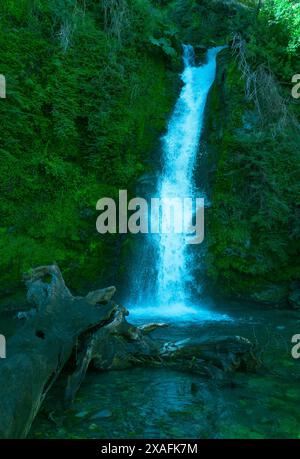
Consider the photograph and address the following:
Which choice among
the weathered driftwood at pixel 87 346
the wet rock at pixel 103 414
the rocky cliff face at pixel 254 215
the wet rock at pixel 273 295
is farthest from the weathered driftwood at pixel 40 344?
the wet rock at pixel 273 295

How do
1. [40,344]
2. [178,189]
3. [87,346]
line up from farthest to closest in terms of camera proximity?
1. [178,189]
2. [87,346]
3. [40,344]

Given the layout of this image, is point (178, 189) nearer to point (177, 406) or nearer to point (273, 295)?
point (273, 295)

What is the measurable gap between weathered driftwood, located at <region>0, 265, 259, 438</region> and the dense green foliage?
3.99 m

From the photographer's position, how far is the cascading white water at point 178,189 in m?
9.44

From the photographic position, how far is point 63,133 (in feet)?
31.8

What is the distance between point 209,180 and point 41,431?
8.48 m

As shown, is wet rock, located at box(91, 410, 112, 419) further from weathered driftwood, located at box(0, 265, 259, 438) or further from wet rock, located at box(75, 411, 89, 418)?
weathered driftwood, located at box(0, 265, 259, 438)

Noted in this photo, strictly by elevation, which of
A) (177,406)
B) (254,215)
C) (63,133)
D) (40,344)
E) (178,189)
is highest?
(63,133)

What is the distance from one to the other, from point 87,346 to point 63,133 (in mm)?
6542

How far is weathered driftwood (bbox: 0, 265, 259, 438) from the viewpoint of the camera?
12.9 feet

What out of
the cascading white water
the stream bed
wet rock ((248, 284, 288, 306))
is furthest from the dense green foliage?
the stream bed

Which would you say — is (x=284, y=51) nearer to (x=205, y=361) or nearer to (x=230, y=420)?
(x=205, y=361)

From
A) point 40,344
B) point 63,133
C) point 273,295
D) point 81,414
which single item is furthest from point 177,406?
point 63,133

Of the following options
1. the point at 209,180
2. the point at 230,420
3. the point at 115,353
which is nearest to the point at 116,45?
the point at 209,180
